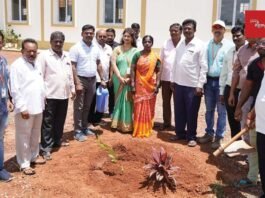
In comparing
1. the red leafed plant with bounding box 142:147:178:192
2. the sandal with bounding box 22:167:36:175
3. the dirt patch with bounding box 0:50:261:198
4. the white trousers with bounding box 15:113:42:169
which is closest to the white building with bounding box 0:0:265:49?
the dirt patch with bounding box 0:50:261:198

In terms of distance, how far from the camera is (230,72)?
528 centimetres

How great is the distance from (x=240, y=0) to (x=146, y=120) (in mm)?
9055

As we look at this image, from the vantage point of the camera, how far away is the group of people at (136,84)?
174 inches

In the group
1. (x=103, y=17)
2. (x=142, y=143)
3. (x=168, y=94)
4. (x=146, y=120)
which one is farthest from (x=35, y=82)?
(x=103, y=17)

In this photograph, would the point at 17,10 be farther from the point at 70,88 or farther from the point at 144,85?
the point at 70,88

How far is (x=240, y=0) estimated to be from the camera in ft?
44.7

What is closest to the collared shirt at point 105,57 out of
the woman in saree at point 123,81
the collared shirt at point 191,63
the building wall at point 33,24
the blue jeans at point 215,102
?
the woman in saree at point 123,81

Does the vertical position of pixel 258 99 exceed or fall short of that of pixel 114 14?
it falls short

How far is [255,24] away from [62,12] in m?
14.9

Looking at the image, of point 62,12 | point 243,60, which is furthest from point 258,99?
point 62,12

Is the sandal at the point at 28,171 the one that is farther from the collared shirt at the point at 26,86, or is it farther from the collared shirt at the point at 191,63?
the collared shirt at the point at 191,63

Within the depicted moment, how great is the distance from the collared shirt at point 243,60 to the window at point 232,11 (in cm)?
934

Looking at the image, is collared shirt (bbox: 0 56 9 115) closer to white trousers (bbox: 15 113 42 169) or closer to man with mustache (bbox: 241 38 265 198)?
white trousers (bbox: 15 113 42 169)

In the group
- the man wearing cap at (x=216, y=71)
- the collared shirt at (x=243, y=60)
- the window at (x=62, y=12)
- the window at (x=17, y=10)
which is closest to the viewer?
the collared shirt at (x=243, y=60)
